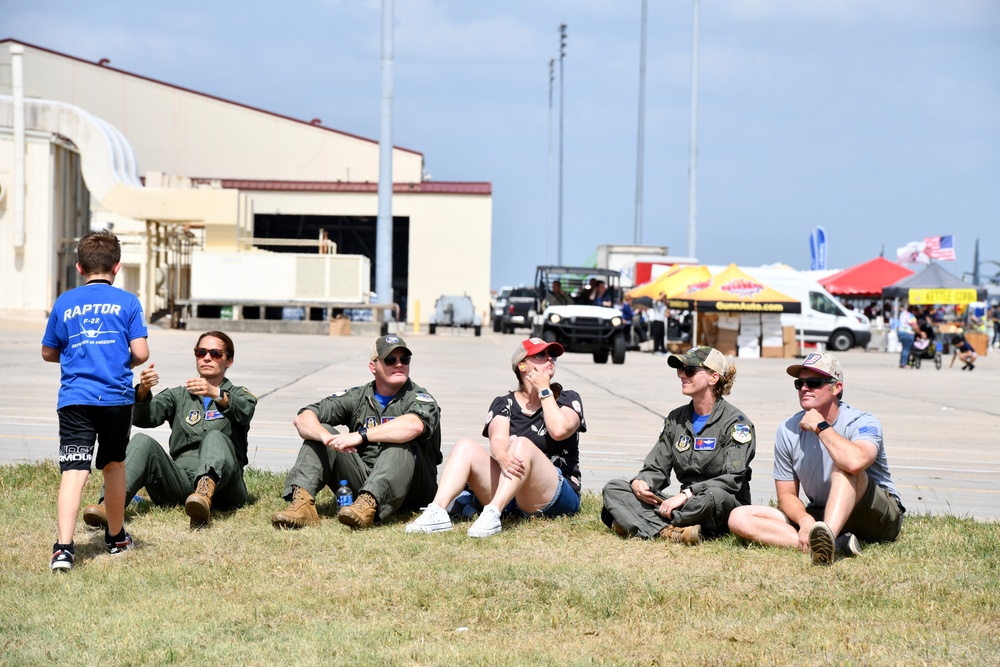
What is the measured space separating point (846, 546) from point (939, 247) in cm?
5347

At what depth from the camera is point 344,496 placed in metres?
7.25

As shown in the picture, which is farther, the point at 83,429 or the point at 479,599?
the point at 83,429

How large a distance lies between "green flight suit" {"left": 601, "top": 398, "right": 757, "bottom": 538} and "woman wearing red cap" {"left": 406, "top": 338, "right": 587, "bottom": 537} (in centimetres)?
42

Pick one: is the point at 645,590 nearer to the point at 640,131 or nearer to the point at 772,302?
the point at 772,302

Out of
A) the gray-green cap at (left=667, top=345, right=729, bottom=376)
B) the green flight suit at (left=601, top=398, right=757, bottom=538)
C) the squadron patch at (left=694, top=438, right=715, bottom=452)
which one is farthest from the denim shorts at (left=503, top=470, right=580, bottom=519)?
the gray-green cap at (left=667, top=345, right=729, bottom=376)

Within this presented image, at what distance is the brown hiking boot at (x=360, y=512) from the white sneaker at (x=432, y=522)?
0.74 feet

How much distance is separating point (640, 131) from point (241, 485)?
50.2 meters

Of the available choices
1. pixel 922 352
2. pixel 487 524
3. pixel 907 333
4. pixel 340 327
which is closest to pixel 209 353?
pixel 487 524

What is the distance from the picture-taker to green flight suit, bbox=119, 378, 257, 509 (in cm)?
714

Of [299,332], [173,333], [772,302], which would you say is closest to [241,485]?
[772,302]

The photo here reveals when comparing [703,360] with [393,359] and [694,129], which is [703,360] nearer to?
[393,359]

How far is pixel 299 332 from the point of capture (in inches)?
1596

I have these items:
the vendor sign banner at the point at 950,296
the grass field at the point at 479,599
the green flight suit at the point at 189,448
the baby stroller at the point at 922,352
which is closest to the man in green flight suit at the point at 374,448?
the grass field at the point at 479,599

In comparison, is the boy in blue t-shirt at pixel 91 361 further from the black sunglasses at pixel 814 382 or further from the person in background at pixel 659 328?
the person in background at pixel 659 328
